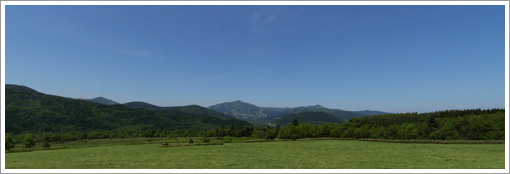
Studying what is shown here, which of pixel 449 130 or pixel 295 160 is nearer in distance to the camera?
pixel 295 160

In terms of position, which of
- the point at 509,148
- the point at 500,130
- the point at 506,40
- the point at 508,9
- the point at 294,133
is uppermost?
the point at 508,9

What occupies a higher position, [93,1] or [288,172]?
[93,1]

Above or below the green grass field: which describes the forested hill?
below

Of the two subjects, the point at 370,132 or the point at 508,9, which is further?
the point at 370,132

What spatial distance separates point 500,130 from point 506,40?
87234 mm

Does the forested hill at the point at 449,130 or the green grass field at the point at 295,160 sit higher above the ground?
the green grass field at the point at 295,160

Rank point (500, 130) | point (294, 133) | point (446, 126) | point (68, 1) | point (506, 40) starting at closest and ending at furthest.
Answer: point (506, 40) < point (68, 1) < point (500, 130) < point (446, 126) < point (294, 133)

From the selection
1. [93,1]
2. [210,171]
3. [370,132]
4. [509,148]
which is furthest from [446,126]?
[93,1]

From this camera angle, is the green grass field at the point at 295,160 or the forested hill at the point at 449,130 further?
the forested hill at the point at 449,130

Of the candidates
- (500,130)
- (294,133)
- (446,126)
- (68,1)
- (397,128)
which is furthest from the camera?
(294,133)

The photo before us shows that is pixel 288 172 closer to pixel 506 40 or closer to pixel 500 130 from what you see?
pixel 506 40

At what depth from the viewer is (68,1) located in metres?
17.4

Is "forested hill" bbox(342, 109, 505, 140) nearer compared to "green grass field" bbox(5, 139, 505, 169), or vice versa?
"green grass field" bbox(5, 139, 505, 169)

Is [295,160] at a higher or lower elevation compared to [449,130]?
higher
